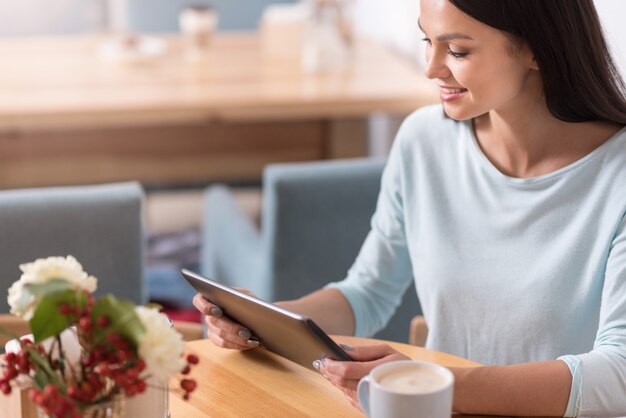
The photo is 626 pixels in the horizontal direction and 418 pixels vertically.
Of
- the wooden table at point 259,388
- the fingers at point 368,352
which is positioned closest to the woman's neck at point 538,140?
the wooden table at point 259,388

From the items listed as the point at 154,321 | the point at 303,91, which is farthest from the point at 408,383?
the point at 303,91

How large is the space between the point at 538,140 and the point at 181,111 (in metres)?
1.51

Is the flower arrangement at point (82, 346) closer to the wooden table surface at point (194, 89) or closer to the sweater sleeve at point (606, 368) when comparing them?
the sweater sleeve at point (606, 368)

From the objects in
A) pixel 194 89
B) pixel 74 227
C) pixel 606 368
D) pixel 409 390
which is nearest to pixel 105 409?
pixel 409 390

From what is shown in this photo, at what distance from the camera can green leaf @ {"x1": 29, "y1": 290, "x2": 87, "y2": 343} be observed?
3.29 ft

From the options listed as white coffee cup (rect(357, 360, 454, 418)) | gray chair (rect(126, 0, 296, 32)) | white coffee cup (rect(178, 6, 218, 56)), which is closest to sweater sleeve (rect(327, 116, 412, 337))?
white coffee cup (rect(357, 360, 454, 418))

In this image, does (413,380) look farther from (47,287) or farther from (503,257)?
(503,257)

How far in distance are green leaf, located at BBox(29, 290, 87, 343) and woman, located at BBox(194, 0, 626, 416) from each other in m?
0.35

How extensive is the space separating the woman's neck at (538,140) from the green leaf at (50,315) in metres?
0.75

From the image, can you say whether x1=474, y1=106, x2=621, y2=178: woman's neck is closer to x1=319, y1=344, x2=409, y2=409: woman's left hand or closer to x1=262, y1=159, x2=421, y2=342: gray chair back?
x1=319, y1=344, x2=409, y2=409: woman's left hand

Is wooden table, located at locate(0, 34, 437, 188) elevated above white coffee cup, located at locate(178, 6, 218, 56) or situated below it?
below

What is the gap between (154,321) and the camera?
0.98m

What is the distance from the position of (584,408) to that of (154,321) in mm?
577

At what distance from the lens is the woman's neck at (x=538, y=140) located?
1493 millimetres
